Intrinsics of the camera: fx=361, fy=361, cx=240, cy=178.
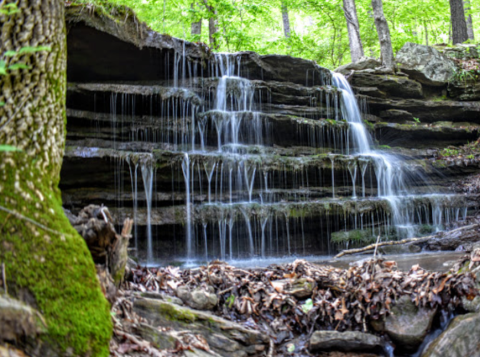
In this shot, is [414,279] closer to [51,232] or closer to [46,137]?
[51,232]

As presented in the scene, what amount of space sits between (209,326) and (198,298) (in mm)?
456

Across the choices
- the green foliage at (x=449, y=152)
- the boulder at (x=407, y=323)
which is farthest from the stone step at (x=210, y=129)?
the boulder at (x=407, y=323)

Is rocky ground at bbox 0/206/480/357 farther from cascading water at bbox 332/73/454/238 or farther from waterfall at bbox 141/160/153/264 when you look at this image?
cascading water at bbox 332/73/454/238

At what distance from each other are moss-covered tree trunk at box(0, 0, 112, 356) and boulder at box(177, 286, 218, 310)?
4.87 feet

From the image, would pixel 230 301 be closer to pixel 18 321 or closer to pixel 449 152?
pixel 18 321

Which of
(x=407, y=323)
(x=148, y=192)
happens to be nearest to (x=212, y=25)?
(x=148, y=192)

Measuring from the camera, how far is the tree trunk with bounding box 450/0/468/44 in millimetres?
16469

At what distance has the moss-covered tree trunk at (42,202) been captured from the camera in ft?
7.00

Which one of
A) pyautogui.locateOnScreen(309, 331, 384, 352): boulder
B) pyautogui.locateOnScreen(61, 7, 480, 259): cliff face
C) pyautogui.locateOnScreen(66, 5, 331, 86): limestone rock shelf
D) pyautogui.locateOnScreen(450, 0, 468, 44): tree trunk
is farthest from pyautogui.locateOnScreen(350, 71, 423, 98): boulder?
pyautogui.locateOnScreen(309, 331, 384, 352): boulder

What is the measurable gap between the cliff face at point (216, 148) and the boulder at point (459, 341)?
580cm

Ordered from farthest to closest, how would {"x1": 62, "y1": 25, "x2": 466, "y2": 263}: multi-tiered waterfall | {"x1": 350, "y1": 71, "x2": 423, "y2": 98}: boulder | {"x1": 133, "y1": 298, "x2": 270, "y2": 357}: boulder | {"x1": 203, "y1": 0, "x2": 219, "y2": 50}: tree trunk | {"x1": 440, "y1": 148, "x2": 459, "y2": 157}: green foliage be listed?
{"x1": 203, "y1": 0, "x2": 219, "y2": 50}: tree trunk, {"x1": 350, "y1": 71, "x2": 423, "y2": 98}: boulder, {"x1": 440, "y1": 148, "x2": 459, "y2": 157}: green foliage, {"x1": 62, "y1": 25, "x2": 466, "y2": 263}: multi-tiered waterfall, {"x1": 133, "y1": 298, "x2": 270, "y2": 357}: boulder

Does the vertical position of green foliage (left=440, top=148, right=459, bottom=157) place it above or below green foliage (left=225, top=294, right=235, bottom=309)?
above

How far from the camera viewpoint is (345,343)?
11.5ft

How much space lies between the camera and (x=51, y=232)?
2387 mm
